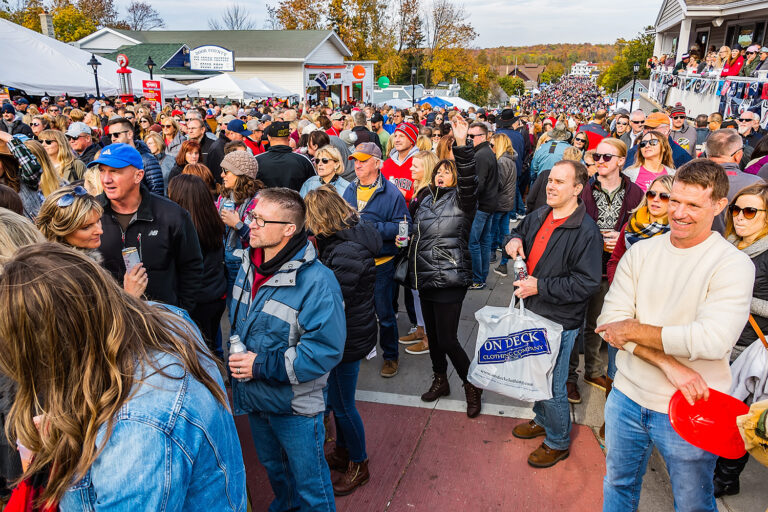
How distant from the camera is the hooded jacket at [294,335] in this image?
8.14ft

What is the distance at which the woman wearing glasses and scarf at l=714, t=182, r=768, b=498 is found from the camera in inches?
117

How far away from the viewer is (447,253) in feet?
12.5

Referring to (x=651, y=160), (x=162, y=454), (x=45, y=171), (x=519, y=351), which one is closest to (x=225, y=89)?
(x=45, y=171)

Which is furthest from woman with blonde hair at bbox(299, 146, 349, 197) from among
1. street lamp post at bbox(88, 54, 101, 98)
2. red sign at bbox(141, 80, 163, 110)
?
street lamp post at bbox(88, 54, 101, 98)

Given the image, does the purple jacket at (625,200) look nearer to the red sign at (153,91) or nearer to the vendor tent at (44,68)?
the vendor tent at (44,68)

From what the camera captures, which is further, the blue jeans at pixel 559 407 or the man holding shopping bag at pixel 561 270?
the blue jeans at pixel 559 407

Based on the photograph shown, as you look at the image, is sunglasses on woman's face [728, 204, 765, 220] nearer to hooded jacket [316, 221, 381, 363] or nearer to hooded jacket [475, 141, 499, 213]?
hooded jacket [316, 221, 381, 363]

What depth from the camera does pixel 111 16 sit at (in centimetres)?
6531

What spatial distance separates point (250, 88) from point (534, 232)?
2347 cm

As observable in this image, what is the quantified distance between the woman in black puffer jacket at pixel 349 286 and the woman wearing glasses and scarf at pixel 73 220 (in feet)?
3.38

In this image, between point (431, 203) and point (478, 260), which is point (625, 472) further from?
point (478, 260)

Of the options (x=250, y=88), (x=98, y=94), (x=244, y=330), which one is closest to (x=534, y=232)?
(x=244, y=330)

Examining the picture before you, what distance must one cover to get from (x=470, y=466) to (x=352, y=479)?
0.83 metres

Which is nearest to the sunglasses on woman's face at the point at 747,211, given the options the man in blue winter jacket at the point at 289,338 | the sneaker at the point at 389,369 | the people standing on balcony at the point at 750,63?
the man in blue winter jacket at the point at 289,338
